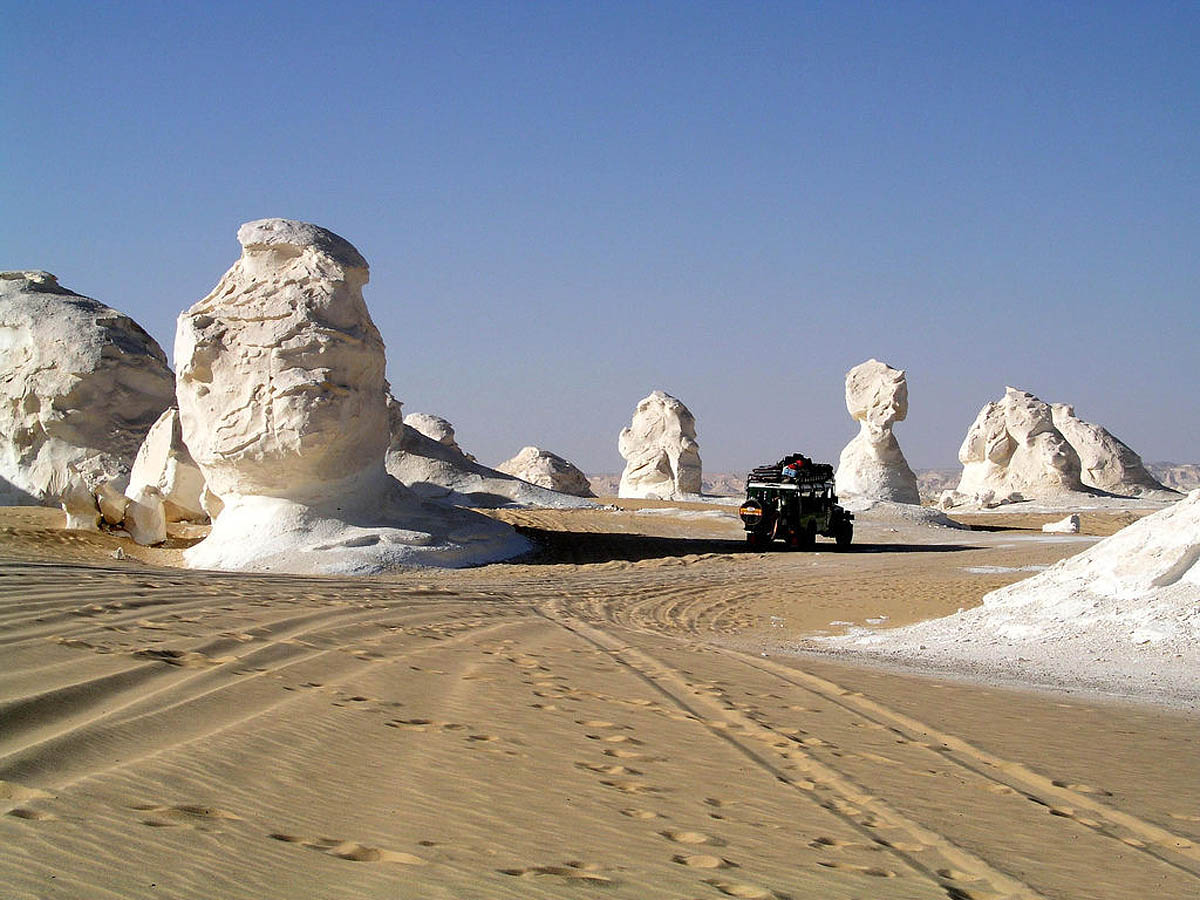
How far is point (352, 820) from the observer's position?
3.45 metres

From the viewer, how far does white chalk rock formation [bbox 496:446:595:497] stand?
148ft

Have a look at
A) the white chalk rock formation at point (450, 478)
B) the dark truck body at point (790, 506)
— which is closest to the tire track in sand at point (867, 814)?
the dark truck body at point (790, 506)

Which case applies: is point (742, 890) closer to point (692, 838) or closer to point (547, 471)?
point (692, 838)

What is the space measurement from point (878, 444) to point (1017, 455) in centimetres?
1130

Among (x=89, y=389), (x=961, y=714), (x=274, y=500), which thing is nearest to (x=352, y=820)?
(x=961, y=714)

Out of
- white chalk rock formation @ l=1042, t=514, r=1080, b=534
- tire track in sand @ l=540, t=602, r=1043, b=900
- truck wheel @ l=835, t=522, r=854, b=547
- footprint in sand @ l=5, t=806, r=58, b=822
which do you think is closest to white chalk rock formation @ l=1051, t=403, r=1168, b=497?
white chalk rock formation @ l=1042, t=514, r=1080, b=534

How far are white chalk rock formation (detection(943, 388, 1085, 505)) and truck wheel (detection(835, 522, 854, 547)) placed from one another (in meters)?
19.1

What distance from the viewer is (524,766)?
4.38 metres

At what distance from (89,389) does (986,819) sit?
87.9 feet

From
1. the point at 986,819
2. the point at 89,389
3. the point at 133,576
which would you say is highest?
the point at 89,389

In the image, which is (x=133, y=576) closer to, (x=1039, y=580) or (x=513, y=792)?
(x=513, y=792)

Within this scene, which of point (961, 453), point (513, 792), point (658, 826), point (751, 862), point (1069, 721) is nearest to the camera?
point (751, 862)

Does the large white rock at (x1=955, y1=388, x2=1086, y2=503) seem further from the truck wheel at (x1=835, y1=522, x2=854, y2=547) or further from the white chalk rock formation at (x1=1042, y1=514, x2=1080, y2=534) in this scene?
the truck wheel at (x1=835, y1=522, x2=854, y2=547)

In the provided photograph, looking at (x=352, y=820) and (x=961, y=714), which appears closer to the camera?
(x=352, y=820)
